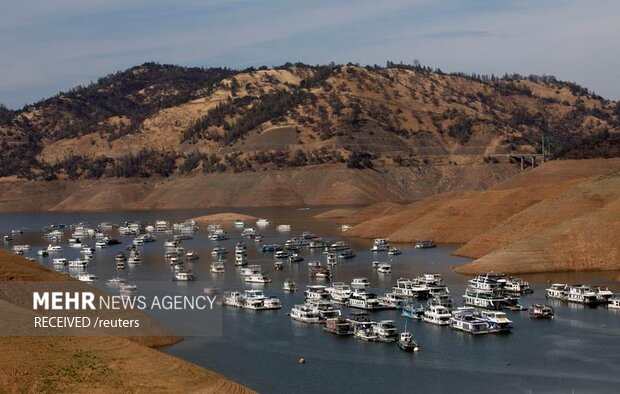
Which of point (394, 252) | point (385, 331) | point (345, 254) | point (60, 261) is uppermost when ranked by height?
point (394, 252)

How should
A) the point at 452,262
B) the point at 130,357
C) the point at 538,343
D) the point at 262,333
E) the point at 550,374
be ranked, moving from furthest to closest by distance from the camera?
the point at 452,262
the point at 262,333
the point at 538,343
the point at 550,374
the point at 130,357

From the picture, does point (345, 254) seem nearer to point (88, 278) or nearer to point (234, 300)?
point (88, 278)

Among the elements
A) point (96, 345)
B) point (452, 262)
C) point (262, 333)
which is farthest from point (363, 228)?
point (96, 345)

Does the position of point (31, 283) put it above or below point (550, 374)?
above

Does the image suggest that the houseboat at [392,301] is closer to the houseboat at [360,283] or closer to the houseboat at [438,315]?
the houseboat at [438,315]

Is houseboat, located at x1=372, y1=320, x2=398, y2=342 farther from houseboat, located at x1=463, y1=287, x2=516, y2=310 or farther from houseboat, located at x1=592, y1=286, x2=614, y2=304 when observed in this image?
houseboat, located at x1=592, y1=286, x2=614, y2=304

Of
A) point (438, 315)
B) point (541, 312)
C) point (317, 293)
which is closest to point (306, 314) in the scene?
point (438, 315)

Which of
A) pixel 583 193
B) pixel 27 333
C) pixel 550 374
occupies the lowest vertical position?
pixel 550 374

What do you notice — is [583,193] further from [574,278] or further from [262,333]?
[262,333]

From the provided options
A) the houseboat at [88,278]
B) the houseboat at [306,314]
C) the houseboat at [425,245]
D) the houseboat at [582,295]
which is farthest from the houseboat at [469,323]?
the houseboat at [425,245]
